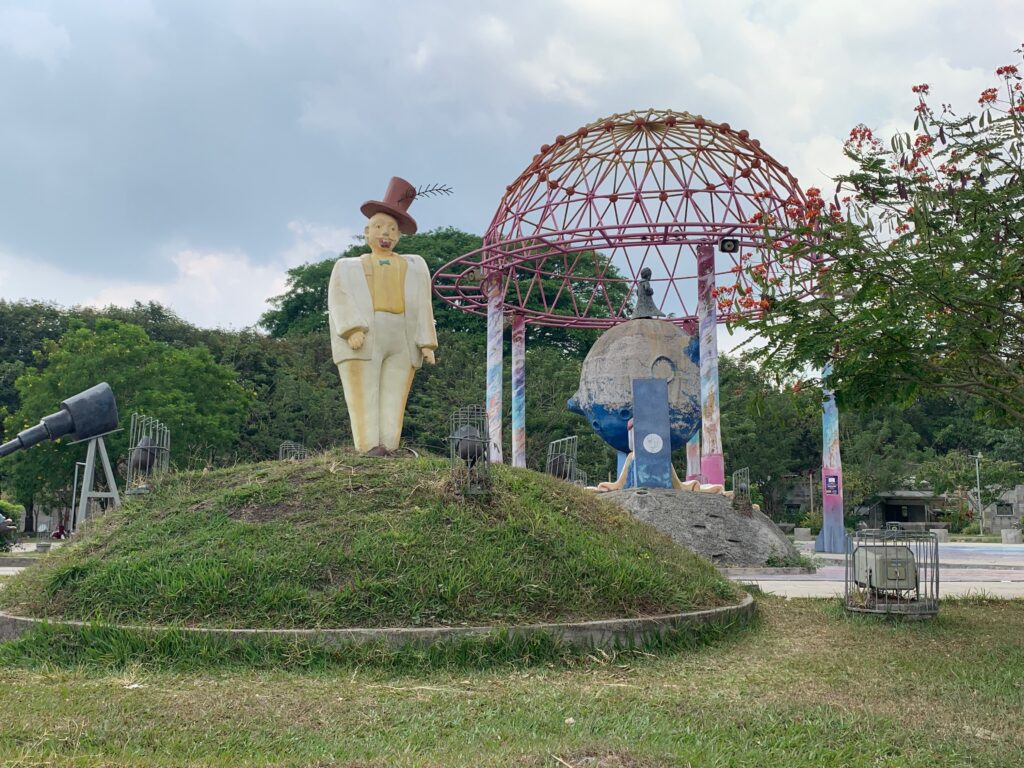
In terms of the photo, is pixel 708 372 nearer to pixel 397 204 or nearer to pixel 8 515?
pixel 397 204

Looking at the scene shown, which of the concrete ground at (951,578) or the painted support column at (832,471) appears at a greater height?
the painted support column at (832,471)

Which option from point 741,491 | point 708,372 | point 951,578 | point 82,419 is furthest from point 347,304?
point 951,578

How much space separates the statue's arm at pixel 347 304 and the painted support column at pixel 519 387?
11.1 m

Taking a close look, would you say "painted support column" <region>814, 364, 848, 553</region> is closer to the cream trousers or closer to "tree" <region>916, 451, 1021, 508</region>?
the cream trousers

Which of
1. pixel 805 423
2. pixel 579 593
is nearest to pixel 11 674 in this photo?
pixel 579 593

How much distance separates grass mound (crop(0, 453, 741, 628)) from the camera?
7348 millimetres

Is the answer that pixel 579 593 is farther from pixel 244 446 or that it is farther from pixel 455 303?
pixel 244 446

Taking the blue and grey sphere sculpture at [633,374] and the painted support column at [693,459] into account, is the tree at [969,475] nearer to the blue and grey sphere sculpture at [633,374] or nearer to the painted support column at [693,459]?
the painted support column at [693,459]

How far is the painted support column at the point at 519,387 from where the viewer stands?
77.6ft

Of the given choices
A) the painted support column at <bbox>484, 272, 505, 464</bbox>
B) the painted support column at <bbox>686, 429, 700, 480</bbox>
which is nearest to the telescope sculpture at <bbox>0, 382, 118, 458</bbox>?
the painted support column at <bbox>484, 272, 505, 464</bbox>

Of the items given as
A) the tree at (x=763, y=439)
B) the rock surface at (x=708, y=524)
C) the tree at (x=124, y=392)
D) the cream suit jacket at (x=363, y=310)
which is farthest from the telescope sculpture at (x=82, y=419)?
the tree at (x=763, y=439)

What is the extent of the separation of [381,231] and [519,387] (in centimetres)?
1152

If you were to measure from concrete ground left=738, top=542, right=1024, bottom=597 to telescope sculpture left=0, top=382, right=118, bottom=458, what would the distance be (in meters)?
9.23

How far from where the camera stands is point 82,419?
44.4 ft
